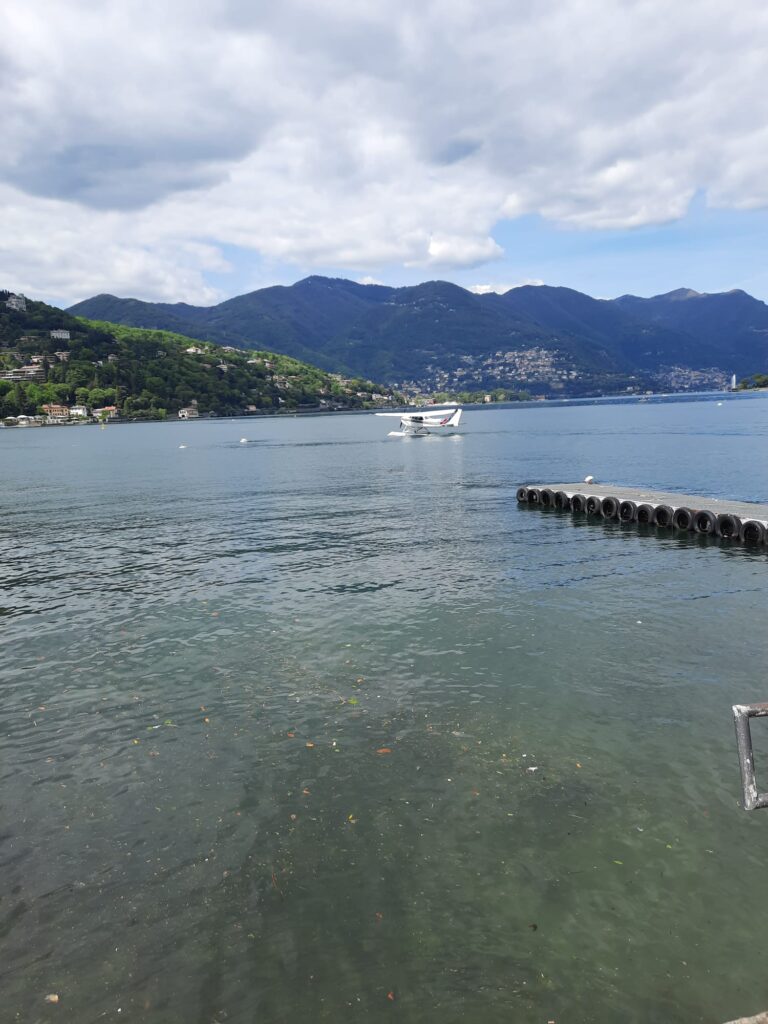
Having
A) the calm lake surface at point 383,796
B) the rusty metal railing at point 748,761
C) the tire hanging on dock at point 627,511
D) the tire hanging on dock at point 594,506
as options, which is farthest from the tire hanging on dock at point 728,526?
the rusty metal railing at point 748,761

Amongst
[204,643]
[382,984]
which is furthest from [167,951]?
[204,643]

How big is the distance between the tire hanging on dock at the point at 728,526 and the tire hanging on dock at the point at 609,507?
9462 mm

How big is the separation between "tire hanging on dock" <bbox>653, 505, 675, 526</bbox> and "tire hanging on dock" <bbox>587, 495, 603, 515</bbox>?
590 centimetres

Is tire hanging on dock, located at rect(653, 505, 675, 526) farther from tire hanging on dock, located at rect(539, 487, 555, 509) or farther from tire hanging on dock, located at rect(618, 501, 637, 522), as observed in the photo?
tire hanging on dock, located at rect(539, 487, 555, 509)

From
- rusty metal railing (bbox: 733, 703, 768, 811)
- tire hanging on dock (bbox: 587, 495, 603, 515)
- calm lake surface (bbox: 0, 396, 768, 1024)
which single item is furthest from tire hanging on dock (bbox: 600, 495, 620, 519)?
rusty metal railing (bbox: 733, 703, 768, 811)

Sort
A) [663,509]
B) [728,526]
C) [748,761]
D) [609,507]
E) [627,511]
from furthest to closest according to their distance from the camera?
[609,507] → [627,511] → [663,509] → [728,526] → [748,761]

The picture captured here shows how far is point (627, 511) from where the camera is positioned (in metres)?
52.0

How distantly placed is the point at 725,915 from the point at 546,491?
170 feet

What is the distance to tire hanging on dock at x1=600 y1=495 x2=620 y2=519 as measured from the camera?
52.9m

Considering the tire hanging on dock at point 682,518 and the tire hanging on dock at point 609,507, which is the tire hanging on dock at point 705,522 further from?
the tire hanging on dock at point 609,507

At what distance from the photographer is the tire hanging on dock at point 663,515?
4797 cm

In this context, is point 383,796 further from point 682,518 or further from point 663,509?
point 663,509

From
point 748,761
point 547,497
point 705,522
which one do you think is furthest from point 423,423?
point 748,761

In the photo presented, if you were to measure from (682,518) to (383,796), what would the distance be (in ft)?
129
